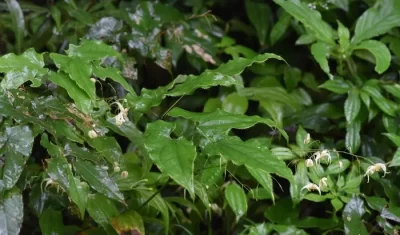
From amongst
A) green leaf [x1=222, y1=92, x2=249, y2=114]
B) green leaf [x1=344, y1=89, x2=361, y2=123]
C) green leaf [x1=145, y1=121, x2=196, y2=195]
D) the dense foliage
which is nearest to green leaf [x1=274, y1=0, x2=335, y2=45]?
the dense foliage

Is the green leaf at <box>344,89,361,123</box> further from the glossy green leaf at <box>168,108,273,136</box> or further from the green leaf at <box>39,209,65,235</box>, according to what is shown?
the green leaf at <box>39,209,65,235</box>

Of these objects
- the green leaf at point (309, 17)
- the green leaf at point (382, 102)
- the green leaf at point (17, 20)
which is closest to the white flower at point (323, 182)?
the green leaf at point (382, 102)

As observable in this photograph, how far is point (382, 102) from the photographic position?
141cm

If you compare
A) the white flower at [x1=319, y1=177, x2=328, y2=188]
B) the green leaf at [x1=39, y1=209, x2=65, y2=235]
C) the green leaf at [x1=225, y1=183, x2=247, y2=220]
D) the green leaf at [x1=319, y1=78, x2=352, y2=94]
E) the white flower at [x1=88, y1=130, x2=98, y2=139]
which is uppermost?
the white flower at [x1=88, y1=130, x2=98, y2=139]

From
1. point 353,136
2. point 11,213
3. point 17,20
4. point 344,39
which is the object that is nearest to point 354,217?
point 353,136

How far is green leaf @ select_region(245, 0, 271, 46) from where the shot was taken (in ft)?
5.86

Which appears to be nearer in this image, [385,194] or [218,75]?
[218,75]

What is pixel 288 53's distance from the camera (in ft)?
6.00

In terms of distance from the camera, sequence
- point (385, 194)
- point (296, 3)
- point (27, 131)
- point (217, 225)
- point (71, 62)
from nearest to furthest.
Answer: point (27, 131), point (71, 62), point (385, 194), point (296, 3), point (217, 225)

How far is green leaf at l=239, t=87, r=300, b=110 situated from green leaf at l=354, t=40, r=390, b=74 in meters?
0.23

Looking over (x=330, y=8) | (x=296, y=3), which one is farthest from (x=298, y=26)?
(x=296, y=3)

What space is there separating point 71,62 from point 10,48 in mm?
712

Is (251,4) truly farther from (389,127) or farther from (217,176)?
(217,176)

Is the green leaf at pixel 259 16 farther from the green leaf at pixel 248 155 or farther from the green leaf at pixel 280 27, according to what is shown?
the green leaf at pixel 248 155
